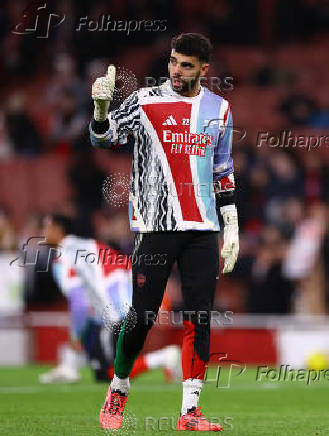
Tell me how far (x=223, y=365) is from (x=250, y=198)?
96.7 inches

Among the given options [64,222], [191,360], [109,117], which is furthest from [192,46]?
[64,222]

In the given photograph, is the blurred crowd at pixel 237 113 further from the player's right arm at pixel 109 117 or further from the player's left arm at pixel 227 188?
the player's right arm at pixel 109 117

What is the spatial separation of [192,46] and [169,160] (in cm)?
72

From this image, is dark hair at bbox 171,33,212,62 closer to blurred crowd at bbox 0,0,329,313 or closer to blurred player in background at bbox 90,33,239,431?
blurred player in background at bbox 90,33,239,431

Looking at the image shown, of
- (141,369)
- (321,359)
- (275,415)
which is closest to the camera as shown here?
(275,415)

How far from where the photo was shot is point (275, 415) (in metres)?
8.70

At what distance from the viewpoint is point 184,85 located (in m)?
7.36

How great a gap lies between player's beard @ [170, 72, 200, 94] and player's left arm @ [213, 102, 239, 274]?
0.92 feet

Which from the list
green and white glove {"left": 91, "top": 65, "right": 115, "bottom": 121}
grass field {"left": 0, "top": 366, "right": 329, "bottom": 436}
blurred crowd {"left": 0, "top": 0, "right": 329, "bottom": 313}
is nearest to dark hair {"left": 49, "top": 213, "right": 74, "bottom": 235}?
grass field {"left": 0, "top": 366, "right": 329, "bottom": 436}

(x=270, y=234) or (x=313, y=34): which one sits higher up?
(x=313, y=34)

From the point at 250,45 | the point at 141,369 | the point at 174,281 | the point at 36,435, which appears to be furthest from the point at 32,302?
the point at 36,435

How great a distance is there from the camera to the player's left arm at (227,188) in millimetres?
7465

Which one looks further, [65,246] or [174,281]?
[174,281]

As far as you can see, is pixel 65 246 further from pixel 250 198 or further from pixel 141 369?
pixel 250 198
